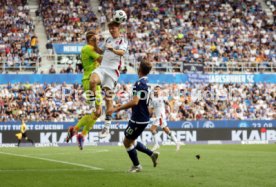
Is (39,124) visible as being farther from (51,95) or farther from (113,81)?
(113,81)

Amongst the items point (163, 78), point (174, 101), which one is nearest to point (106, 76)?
point (174, 101)

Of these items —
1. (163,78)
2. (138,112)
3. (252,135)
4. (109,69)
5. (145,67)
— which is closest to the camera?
(145,67)

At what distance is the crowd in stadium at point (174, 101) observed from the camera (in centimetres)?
4497

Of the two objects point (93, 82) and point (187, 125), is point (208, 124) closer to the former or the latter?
point (187, 125)

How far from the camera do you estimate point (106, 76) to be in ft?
55.4

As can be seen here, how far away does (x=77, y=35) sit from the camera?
5222cm

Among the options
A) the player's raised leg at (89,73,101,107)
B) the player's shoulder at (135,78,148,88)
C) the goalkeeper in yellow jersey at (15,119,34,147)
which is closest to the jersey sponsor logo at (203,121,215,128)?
the goalkeeper in yellow jersey at (15,119,34,147)

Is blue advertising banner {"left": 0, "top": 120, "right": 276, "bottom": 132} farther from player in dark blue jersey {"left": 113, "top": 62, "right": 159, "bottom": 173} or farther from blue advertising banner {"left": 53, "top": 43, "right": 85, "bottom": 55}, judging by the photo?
player in dark blue jersey {"left": 113, "top": 62, "right": 159, "bottom": 173}

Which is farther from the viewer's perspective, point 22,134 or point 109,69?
point 22,134

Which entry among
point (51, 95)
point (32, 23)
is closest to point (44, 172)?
point (51, 95)

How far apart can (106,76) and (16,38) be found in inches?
1354

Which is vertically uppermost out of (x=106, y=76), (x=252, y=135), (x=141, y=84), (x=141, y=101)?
(x=106, y=76)

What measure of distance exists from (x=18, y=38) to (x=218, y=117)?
16.7 meters

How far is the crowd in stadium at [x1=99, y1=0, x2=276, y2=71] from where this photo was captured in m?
53.4
